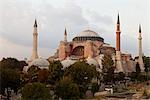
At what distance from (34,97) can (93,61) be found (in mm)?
25393

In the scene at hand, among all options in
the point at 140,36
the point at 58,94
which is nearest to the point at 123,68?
the point at 140,36

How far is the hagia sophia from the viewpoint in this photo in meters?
42.8

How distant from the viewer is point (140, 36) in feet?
151

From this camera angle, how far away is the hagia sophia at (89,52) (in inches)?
1684

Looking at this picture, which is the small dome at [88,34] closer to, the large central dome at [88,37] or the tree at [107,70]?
the large central dome at [88,37]

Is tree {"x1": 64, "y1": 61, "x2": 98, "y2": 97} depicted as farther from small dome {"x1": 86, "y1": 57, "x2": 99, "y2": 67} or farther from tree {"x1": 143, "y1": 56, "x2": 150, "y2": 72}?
tree {"x1": 143, "y1": 56, "x2": 150, "y2": 72}

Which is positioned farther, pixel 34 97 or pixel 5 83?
pixel 5 83

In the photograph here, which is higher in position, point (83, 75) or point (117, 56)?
point (117, 56)

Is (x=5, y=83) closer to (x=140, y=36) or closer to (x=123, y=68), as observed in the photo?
(x=123, y=68)

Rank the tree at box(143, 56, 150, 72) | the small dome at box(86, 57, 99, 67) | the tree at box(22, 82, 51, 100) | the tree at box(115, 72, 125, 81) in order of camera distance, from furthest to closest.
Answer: the tree at box(143, 56, 150, 72), the small dome at box(86, 57, 99, 67), the tree at box(115, 72, 125, 81), the tree at box(22, 82, 51, 100)

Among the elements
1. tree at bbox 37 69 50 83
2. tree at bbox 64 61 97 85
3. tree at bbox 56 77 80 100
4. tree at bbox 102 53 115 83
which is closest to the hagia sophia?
tree at bbox 102 53 115 83

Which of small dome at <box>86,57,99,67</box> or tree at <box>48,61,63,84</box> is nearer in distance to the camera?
tree at <box>48,61,63,84</box>

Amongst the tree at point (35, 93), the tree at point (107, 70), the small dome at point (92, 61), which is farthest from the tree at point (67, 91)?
the small dome at point (92, 61)

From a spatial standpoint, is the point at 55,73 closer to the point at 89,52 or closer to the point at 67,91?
the point at 67,91
